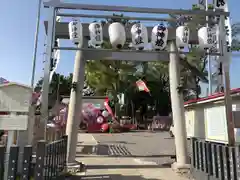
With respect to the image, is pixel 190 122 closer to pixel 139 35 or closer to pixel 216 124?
pixel 216 124

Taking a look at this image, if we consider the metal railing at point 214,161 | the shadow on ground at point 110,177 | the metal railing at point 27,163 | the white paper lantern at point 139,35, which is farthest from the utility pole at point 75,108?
the metal railing at point 214,161

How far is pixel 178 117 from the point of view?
7.73 m

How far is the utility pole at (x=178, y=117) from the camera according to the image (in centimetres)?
752

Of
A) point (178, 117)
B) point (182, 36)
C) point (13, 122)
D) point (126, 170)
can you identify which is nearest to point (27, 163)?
point (13, 122)

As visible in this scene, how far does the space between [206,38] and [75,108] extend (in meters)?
4.63

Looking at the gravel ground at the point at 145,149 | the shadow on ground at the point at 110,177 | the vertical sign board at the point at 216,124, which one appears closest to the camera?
the vertical sign board at the point at 216,124

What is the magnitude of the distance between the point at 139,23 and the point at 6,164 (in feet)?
16.9

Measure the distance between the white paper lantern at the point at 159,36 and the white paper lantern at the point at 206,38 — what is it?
42.7 inches

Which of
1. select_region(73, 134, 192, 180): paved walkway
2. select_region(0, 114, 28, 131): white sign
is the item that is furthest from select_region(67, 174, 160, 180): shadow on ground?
select_region(0, 114, 28, 131): white sign

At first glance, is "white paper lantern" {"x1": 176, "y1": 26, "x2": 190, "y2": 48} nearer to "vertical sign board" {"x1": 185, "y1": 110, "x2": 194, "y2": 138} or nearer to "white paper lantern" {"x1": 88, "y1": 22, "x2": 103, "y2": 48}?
"white paper lantern" {"x1": 88, "y1": 22, "x2": 103, "y2": 48}

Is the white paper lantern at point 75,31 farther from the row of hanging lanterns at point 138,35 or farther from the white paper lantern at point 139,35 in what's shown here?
the white paper lantern at point 139,35

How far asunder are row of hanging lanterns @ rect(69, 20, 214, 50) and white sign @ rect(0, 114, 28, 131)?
122 inches

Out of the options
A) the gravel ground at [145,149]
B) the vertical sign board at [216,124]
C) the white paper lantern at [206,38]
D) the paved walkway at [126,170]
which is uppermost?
the white paper lantern at [206,38]

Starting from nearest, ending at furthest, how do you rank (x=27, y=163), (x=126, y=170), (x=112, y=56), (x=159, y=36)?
(x=27, y=163) < (x=159, y=36) < (x=126, y=170) < (x=112, y=56)
